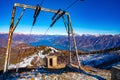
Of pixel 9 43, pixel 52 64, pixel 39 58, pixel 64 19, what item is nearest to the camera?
pixel 9 43

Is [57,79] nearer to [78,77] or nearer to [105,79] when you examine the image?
[78,77]

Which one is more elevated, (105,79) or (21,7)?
(21,7)

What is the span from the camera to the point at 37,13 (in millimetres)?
12438

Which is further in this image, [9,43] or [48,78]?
[48,78]

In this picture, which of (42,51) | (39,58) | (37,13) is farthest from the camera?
(42,51)

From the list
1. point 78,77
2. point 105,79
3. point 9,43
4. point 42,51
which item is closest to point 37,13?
point 9,43

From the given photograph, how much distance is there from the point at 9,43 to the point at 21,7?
3.01m

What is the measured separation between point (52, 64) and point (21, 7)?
10974 mm

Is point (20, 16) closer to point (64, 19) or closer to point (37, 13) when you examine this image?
point (37, 13)

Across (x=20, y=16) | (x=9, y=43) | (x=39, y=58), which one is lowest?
(x=39, y=58)

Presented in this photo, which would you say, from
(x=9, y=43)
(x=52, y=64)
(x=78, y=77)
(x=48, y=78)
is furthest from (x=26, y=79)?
(x=52, y=64)

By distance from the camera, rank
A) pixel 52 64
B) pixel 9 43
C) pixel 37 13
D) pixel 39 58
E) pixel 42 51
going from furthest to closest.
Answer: pixel 42 51 → pixel 39 58 → pixel 52 64 → pixel 37 13 → pixel 9 43

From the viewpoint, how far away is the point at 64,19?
1451cm

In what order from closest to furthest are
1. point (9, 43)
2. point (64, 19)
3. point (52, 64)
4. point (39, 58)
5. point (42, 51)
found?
point (9, 43)
point (64, 19)
point (52, 64)
point (39, 58)
point (42, 51)
